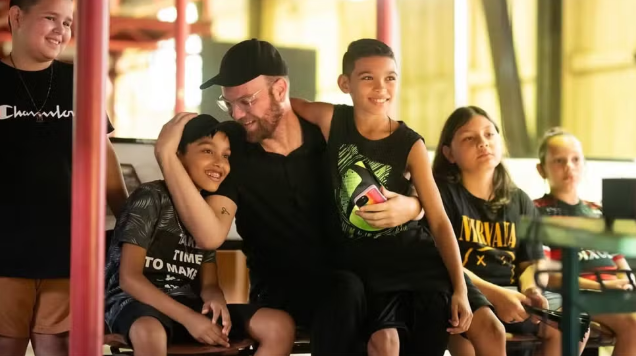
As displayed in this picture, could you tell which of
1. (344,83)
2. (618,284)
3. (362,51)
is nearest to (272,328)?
(344,83)

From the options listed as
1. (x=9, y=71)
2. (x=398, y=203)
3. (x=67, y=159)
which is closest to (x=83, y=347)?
(x=67, y=159)

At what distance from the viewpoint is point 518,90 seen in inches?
234

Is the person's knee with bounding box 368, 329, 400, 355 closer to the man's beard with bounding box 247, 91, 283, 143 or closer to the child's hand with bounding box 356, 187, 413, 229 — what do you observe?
the child's hand with bounding box 356, 187, 413, 229

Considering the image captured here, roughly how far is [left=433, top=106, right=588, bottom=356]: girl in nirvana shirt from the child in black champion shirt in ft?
0.94

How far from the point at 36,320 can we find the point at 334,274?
103 cm

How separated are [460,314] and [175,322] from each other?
0.99m

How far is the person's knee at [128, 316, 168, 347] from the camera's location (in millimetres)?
2984

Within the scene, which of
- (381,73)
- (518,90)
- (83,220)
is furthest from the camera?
(518,90)

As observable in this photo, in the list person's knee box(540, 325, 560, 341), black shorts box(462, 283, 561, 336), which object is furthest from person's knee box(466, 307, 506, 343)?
person's knee box(540, 325, 560, 341)

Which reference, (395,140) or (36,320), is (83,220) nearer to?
(36,320)

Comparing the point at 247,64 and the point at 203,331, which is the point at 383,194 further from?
the point at 203,331

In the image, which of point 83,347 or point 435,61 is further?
point 435,61

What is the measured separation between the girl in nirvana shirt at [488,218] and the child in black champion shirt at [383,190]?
11.3 inches

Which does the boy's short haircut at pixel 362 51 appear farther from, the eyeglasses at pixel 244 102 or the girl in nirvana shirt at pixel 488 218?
the girl in nirvana shirt at pixel 488 218
